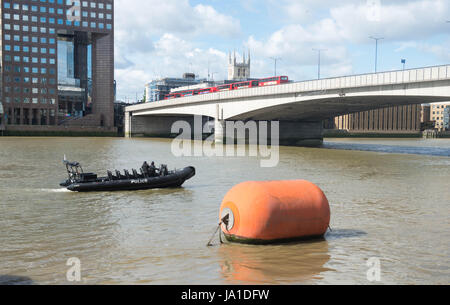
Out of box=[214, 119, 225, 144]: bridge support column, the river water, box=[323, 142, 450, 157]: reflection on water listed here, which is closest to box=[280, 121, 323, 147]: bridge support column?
box=[323, 142, 450, 157]: reflection on water

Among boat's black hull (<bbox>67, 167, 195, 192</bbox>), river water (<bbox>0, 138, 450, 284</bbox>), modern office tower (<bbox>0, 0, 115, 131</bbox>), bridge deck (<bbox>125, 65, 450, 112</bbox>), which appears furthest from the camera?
modern office tower (<bbox>0, 0, 115, 131</bbox>)

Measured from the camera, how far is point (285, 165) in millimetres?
34688

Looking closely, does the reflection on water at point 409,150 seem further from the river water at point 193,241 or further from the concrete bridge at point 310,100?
the river water at point 193,241

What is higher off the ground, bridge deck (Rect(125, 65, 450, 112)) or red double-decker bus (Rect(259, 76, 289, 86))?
red double-decker bus (Rect(259, 76, 289, 86))

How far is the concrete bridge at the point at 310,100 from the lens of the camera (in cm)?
3600

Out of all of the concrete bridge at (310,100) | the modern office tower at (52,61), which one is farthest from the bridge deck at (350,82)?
the modern office tower at (52,61)

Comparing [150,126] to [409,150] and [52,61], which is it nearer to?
[52,61]

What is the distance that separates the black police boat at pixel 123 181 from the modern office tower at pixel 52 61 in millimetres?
75475

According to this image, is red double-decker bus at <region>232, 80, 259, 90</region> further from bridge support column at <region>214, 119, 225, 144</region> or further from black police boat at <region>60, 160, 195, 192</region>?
black police boat at <region>60, 160, 195, 192</region>

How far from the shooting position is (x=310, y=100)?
4712cm

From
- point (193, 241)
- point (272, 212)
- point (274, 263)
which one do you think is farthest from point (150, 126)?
point (274, 263)

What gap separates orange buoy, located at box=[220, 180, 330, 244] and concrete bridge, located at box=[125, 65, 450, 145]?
89.3 feet

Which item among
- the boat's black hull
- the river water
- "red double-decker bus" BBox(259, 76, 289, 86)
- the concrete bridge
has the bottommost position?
the river water

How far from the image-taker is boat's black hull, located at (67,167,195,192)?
1989 cm
